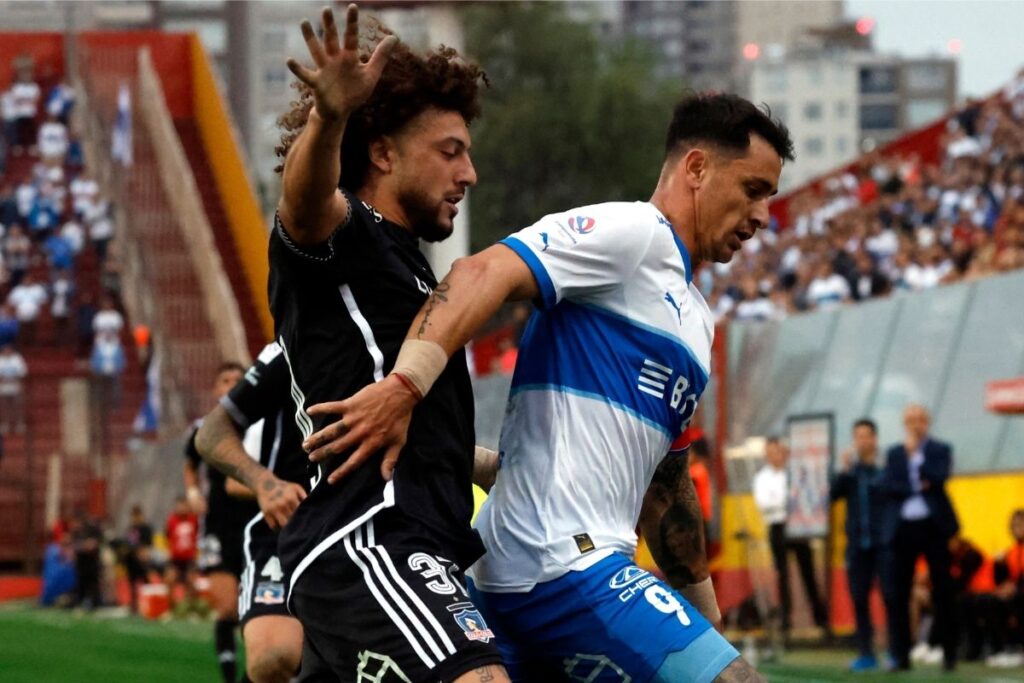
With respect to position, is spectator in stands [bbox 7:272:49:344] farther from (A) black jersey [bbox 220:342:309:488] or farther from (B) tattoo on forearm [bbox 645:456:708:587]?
(B) tattoo on forearm [bbox 645:456:708:587]

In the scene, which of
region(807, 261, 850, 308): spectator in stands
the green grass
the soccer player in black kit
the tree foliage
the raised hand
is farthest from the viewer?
the tree foliage

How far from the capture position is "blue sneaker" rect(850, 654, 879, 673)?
14922 mm

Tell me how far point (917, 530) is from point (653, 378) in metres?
10.4

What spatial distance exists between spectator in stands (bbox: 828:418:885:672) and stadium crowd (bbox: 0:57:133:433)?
2028 centimetres

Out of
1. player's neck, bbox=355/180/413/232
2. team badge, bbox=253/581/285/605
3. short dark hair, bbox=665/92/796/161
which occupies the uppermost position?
short dark hair, bbox=665/92/796/161

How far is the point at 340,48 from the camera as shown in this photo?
429 centimetres

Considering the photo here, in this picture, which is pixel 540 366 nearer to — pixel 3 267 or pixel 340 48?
pixel 340 48

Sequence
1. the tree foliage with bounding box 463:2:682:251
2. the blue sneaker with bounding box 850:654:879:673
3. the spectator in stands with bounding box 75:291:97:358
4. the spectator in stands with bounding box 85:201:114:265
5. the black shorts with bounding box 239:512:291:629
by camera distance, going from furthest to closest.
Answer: the tree foliage with bounding box 463:2:682:251
the spectator in stands with bounding box 85:201:114:265
the spectator in stands with bounding box 75:291:97:358
the blue sneaker with bounding box 850:654:879:673
the black shorts with bounding box 239:512:291:629

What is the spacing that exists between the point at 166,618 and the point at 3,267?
521 inches

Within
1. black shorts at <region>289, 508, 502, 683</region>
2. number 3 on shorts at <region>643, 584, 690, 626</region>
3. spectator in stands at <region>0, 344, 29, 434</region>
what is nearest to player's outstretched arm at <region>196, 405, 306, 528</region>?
black shorts at <region>289, 508, 502, 683</region>

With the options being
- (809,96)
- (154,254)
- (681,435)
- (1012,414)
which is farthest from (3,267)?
(809,96)

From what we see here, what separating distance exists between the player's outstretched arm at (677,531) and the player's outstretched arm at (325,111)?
4.97ft

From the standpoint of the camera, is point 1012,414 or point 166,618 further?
point 166,618

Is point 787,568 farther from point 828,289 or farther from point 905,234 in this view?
point 905,234
